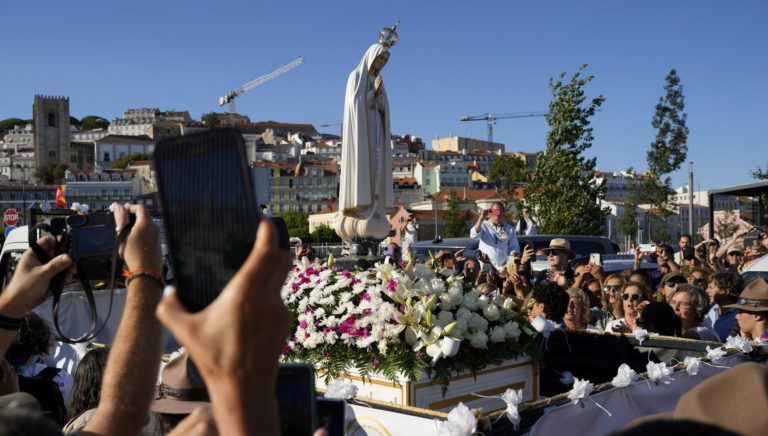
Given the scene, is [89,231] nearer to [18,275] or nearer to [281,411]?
[18,275]

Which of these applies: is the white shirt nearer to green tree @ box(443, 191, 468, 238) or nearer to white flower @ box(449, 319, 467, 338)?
white flower @ box(449, 319, 467, 338)

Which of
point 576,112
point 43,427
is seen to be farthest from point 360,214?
point 576,112

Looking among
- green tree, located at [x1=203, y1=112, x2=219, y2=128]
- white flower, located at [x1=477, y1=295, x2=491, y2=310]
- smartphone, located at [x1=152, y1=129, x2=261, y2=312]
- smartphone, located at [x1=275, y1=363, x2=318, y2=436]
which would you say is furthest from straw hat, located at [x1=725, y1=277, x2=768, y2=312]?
green tree, located at [x1=203, y1=112, x2=219, y2=128]

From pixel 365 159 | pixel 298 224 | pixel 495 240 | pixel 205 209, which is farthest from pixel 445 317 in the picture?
pixel 298 224

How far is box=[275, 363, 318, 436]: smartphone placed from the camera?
1.87m

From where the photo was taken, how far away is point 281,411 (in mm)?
1875

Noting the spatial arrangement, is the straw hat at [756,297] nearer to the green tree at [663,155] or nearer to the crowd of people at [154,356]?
the crowd of people at [154,356]

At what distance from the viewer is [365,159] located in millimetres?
7941

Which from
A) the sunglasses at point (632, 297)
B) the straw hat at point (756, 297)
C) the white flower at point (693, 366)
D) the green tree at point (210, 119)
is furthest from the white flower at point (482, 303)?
the green tree at point (210, 119)

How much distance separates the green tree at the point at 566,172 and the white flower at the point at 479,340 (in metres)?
18.5

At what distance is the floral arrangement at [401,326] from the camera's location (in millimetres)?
4031

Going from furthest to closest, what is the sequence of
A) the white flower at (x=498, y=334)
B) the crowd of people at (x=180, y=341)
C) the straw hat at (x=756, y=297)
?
the straw hat at (x=756, y=297) < the white flower at (x=498, y=334) < the crowd of people at (x=180, y=341)

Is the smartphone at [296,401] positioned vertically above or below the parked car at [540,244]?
above

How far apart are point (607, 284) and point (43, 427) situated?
7563 millimetres
